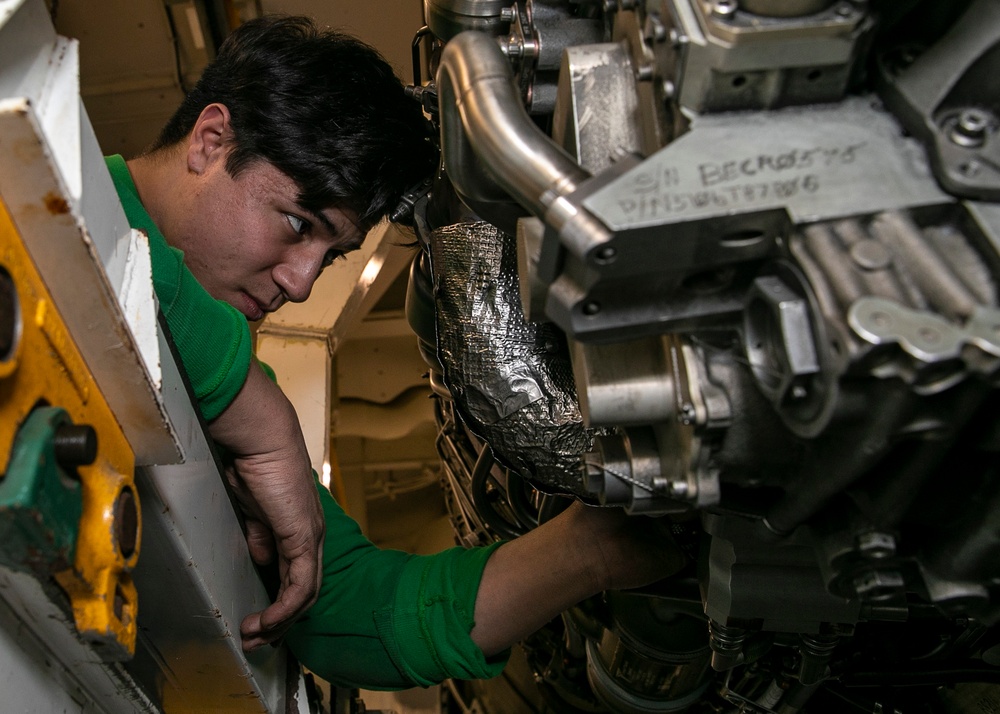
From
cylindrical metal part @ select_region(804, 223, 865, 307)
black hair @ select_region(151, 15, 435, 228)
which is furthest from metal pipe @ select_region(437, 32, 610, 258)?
black hair @ select_region(151, 15, 435, 228)

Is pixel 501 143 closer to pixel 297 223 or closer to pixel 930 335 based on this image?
pixel 930 335

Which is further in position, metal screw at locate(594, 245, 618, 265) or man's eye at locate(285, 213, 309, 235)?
man's eye at locate(285, 213, 309, 235)

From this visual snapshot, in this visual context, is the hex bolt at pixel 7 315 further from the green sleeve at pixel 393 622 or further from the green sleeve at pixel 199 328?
the green sleeve at pixel 393 622

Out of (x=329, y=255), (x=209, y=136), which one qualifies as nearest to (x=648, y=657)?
(x=329, y=255)

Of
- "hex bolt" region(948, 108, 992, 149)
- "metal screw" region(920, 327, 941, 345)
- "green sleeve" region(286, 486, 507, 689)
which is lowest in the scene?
"green sleeve" region(286, 486, 507, 689)

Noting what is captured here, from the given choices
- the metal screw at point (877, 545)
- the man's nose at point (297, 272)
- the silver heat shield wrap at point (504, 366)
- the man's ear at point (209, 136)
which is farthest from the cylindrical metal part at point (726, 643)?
the man's ear at point (209, 136)

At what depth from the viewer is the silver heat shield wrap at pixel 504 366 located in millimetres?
921

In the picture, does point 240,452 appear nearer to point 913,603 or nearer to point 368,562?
point 368,562

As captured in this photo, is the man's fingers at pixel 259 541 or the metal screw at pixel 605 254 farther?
the man's fingers at pixel 259 541

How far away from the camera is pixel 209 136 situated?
1180mm

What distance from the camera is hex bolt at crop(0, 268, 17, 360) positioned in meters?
0.47

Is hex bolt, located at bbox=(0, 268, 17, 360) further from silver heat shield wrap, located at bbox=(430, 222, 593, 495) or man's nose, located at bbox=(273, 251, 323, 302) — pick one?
man's nose, located at bbox=(273, 251, 323, 302)

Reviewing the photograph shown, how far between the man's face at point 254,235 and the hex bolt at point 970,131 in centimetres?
86

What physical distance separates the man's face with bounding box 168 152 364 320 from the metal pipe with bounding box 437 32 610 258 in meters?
0.47
